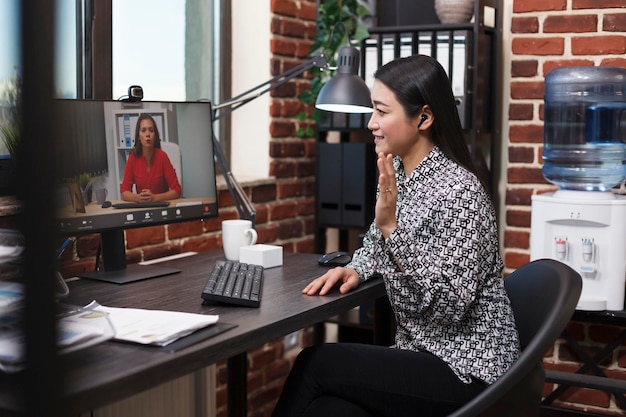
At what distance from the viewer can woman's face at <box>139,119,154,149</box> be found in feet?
6.55

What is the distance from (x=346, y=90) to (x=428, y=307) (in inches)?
29.8

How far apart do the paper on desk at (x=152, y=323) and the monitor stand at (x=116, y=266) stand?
39 cm

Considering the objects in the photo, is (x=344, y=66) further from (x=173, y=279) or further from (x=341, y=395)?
(x=341, y=395)

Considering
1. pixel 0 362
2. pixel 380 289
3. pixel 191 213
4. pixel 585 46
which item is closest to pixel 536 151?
pixel 585 46

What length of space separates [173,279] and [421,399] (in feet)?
2.40

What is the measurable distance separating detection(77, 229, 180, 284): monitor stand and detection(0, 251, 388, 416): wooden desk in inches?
1.5

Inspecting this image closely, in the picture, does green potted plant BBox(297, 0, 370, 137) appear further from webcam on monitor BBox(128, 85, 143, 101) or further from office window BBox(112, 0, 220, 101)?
webcam on monitor BBox(128, 85, 143, 101)

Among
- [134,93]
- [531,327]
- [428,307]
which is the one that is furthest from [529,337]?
[134,93]

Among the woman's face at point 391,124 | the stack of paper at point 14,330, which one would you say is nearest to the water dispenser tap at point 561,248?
the woman's face at point 391,124

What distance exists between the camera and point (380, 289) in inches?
78.5

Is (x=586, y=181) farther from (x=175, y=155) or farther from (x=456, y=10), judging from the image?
(x=175, y=155)

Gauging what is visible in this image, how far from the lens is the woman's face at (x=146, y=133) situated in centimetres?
200

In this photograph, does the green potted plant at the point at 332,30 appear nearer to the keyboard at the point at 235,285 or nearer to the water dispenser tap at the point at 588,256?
the water dispenser tap at the point at 588,256

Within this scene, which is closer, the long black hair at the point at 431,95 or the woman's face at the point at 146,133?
the long black hair at the point at 431,95
